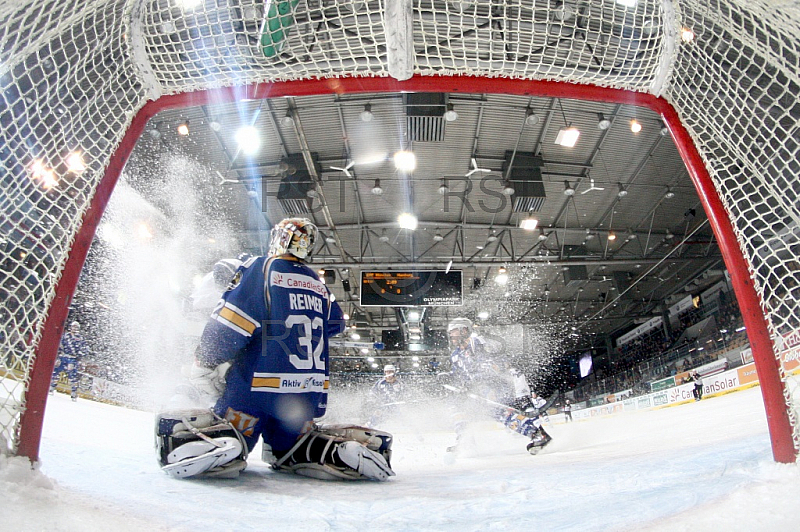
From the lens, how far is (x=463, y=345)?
5395 mm

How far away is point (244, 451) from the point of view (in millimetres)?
1821

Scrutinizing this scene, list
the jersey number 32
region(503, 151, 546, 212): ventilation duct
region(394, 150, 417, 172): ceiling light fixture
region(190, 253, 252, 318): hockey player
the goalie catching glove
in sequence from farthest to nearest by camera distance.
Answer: region(503, 151, 546, 212): ventilation duct, region(394, 150, 417, 172): ceiling light fixture, region(190, 253, 252, 318): hockey player, the jersey number 32, the goalie catching glove

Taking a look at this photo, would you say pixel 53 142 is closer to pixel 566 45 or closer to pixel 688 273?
pixel 566 45

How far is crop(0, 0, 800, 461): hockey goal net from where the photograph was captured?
136 centimetres

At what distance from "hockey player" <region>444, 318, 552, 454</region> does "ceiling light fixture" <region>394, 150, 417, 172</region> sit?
375 centimetres

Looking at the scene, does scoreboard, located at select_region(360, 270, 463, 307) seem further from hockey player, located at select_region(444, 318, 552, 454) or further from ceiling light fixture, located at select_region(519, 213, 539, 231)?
hockey player, located at select_region(444, 318, 552, 454)

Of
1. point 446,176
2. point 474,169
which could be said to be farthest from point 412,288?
point 474,169

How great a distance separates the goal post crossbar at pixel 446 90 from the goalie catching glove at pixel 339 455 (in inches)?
39.0

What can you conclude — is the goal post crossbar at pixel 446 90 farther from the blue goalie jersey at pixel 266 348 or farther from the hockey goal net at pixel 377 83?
the blue goalie jersey at pixel 266 348

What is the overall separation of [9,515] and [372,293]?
344 inches

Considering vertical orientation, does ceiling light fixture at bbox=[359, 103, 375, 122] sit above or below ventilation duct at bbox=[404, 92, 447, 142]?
above

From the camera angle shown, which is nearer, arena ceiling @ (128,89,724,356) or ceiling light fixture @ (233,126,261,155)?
arena ceiling @ (128,89,724,356)

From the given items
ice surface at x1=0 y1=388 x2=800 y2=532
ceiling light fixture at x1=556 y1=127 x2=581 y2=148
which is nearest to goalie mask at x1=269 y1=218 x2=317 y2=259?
ice surface at x1=0 y1=388 x2=800 y2=532

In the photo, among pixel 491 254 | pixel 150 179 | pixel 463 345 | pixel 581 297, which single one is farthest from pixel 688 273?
pixel 150 179
